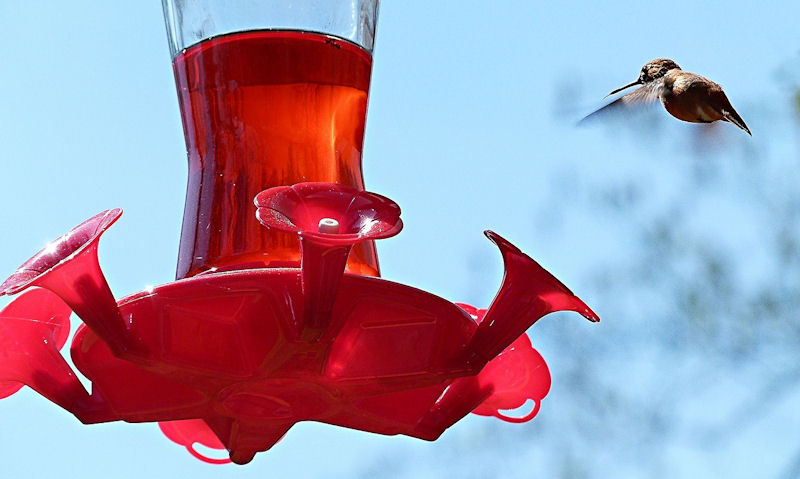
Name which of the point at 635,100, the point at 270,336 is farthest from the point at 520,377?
the point at 635,100

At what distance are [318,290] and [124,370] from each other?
0.49m

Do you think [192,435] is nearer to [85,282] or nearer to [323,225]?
[85,282]

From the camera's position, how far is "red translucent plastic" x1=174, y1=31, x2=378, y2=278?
2.41 m

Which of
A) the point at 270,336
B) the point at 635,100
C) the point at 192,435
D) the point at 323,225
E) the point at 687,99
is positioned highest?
the point at 323,225

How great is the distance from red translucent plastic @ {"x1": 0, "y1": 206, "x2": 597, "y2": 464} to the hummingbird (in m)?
1.59

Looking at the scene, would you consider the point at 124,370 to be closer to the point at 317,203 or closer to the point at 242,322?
the point at 242,322

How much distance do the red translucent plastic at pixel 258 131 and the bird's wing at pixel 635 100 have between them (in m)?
1.47

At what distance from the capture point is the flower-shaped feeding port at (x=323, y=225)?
1.80m

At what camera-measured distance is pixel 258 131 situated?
96.4 inches

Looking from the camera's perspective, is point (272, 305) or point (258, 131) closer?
point (272, 305)

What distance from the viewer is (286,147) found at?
245 cm

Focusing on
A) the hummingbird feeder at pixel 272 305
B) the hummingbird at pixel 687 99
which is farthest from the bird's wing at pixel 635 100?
the hummingbird feeder at pixel 272 305

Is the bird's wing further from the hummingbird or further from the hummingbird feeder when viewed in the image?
the hummingbird feeder

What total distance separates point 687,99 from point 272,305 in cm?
197
